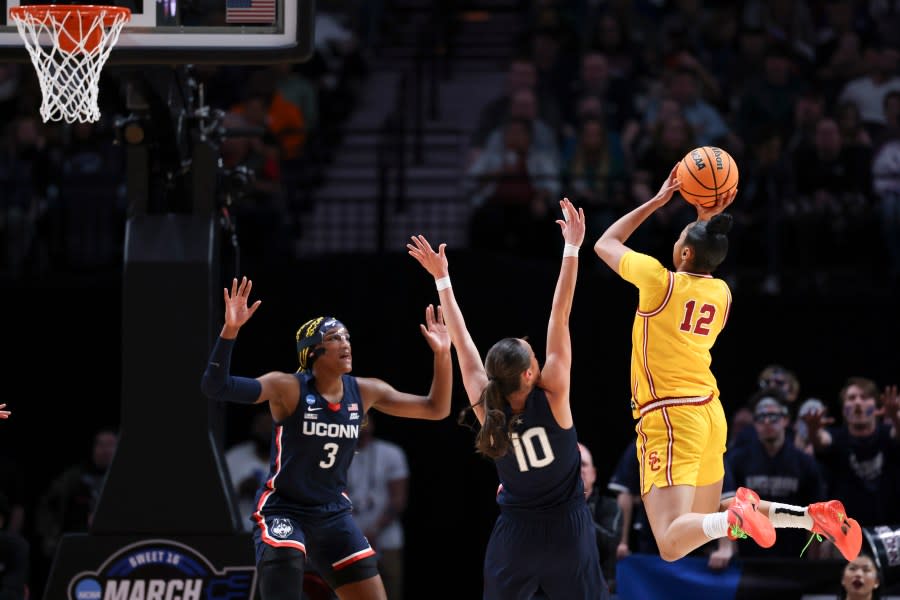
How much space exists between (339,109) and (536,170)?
10.3 ft

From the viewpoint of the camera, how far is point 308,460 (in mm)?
8281

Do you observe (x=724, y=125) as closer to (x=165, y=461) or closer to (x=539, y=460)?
(x=165, y=461)

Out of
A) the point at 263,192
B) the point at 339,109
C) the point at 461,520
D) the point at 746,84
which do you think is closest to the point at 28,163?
the point at 263,192

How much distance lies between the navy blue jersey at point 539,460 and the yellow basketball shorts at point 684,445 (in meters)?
0.55

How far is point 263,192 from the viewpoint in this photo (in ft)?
43.9

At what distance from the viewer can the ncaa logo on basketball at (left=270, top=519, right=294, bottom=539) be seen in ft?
26.5

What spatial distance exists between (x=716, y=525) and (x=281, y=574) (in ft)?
7.23

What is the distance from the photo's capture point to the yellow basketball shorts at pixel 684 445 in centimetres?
789

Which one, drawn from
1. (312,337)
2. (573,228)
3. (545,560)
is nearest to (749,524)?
(545,560)

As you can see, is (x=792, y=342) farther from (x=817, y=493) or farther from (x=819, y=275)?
(x=817, y=493)

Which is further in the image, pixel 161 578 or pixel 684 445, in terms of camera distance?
pixel 161 578

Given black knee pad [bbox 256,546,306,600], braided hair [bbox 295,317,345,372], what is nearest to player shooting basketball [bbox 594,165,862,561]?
braided hair [bbox 295,317,345,372]

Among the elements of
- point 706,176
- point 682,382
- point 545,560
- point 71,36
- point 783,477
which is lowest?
point 783,477

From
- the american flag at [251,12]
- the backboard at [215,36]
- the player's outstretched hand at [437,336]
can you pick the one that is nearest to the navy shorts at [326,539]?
the player's outstretched hand at [437,336]
